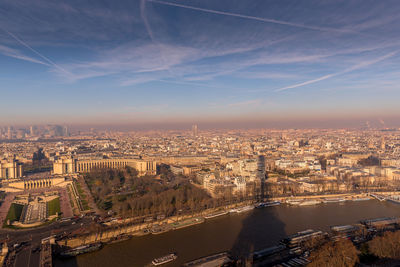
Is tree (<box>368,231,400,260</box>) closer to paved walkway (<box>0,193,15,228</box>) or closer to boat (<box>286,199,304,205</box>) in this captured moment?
boat (<box>286,199,304,205</box>)

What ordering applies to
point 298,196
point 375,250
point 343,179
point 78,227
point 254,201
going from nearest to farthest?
point 375,250 → point 78,227 → point 254,201 → point 298,196 → point 343,179

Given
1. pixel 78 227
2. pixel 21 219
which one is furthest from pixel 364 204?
pixel 21 219

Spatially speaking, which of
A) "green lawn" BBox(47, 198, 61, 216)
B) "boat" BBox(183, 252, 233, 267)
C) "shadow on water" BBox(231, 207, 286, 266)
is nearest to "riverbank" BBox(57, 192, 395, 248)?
"shadow on water" BBox(231, 207, 286, 266)

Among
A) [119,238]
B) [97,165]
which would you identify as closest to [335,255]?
[119,238]

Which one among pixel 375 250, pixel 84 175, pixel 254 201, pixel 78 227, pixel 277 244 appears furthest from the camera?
pixel 84 175

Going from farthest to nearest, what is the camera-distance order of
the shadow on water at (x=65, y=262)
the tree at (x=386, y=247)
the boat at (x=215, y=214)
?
the boat at (x=215, y=214), the shadow on water at (x=65, y=262), the tree at (x=386, y=247)

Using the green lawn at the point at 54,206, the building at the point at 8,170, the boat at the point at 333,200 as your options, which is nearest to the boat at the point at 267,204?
the boat at the point at 333,200

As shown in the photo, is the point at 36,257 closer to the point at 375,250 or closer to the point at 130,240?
the point at 130,240

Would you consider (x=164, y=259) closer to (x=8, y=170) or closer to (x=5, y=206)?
(x=5, y=206)

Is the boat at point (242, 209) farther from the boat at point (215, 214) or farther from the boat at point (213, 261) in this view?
the boat at point (213, 261)
